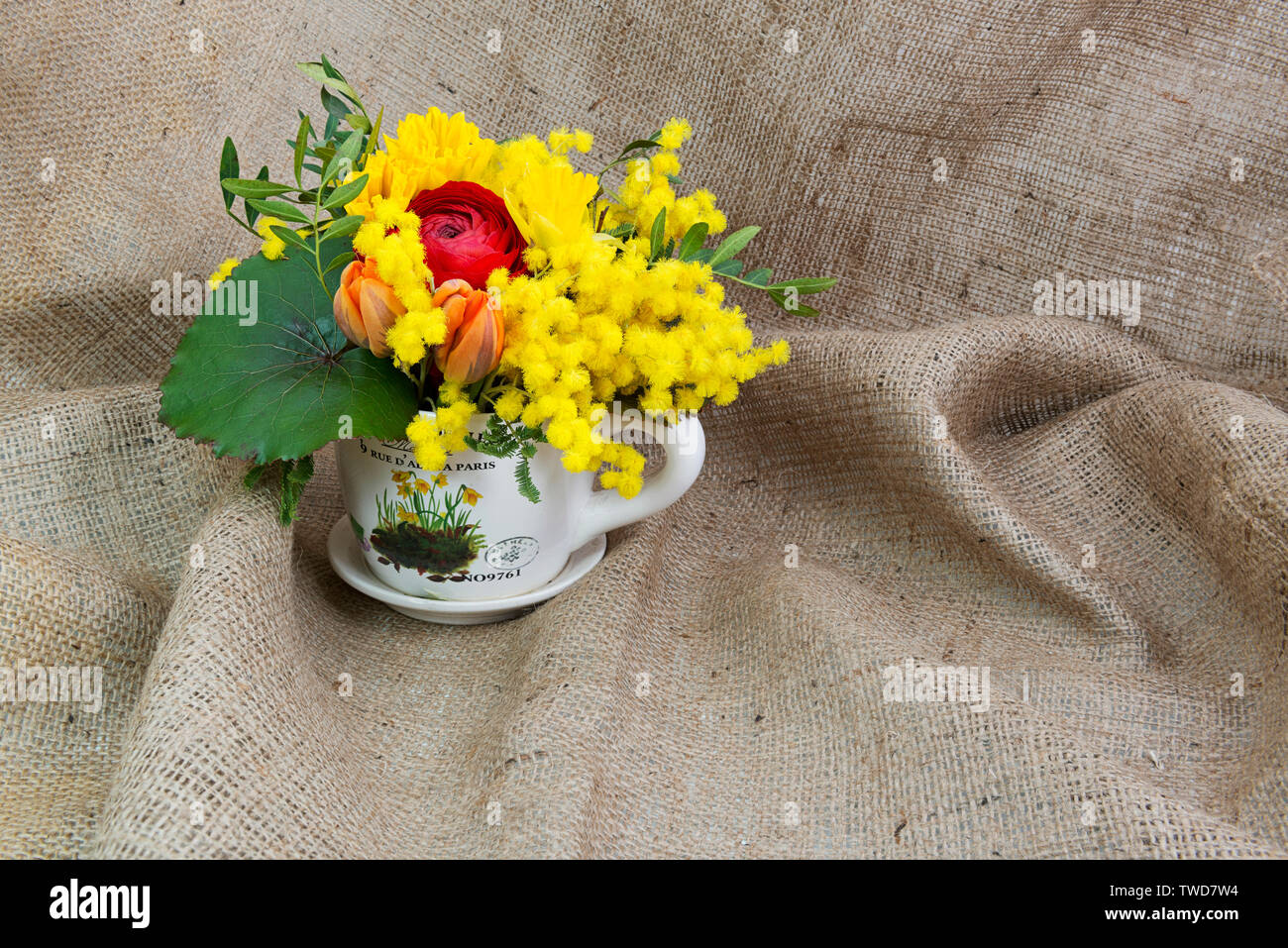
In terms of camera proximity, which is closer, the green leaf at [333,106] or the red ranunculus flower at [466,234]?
the red ranunculus flower at [466,234]

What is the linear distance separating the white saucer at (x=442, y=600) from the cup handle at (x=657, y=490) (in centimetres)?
3

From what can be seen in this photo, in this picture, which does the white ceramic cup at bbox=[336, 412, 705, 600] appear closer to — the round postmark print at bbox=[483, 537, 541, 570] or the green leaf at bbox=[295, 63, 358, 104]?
the round postmark print at bbox=[483, 537, 541, 570]

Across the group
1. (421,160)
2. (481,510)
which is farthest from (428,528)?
(421,160)

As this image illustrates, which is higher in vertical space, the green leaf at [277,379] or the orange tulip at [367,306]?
the orange tulip at [367,306]

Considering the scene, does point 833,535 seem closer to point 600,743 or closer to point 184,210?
point 600,743

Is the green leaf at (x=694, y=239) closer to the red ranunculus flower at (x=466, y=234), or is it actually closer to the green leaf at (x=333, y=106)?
the red ranunculus flower at (x=466, y=234)

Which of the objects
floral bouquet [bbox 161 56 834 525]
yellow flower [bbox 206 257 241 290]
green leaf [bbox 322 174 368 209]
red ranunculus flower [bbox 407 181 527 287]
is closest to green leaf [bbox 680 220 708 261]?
floral bouquet [bbox 161 56 834 525]

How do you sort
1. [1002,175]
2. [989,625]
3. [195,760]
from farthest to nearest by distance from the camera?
[1002,175] → [989,625] → [195,760]

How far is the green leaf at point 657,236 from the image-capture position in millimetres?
819

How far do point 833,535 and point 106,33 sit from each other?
0.82m

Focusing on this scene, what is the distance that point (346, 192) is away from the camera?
742mm

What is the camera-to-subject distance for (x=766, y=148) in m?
1.22

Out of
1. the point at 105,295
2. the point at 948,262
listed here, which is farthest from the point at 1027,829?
the point at 105,295

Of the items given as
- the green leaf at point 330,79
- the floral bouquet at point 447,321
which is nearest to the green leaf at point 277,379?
the floral bouquet at point 447,321
